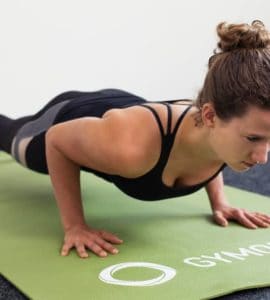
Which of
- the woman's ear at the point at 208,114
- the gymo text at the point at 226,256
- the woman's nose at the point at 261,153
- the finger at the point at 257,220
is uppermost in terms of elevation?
the woman's ear at the point at 208,114

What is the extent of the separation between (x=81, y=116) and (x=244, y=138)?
561mm

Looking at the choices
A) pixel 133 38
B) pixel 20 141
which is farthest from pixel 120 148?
pixel 133 38

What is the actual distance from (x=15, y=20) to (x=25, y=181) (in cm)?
91

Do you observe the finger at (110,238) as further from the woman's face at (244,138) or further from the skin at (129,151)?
the woman's face at (244,138)

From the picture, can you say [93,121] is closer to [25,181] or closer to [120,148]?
[120,148]

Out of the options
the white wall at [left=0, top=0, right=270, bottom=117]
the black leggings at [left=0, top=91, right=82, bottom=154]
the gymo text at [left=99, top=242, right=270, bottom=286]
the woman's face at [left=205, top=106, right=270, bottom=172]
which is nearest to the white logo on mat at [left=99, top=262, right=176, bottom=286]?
the gymo text at [left=99, top=242, right=270, bottom=286]

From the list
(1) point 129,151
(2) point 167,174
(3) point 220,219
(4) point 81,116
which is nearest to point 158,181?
(2) point 167,174

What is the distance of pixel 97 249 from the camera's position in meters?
1.17

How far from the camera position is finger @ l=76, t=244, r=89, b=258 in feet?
3.76

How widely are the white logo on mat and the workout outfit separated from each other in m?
0.20

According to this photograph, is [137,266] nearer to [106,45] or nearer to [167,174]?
[167,174]

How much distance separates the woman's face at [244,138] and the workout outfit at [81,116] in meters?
0.13

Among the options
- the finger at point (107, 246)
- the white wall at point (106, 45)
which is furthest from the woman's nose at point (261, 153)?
the white wall at point (106, 45)

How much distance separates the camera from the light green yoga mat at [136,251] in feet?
3.29
